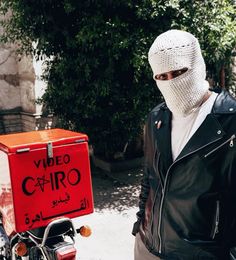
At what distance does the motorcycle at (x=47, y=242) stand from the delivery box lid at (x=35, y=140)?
510 millimetres

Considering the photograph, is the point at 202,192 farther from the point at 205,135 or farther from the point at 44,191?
the point at 44,191

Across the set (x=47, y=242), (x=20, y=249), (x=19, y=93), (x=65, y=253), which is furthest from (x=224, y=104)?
(x=19, y=93)

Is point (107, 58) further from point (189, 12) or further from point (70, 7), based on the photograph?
point (189, 12)

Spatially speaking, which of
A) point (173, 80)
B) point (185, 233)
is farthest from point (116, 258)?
point (173, 80)

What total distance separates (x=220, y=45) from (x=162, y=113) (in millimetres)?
3514

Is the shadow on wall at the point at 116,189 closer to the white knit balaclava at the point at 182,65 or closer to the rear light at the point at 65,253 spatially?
the rear light at the point at 65,253

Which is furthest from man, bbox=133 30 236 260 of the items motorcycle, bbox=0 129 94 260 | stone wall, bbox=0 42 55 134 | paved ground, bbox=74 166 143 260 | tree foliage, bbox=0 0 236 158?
stone wall, bbox=0 42 55 134

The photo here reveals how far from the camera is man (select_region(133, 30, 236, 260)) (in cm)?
150

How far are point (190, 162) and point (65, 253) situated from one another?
3.72 feet

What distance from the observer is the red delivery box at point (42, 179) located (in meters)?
2.34

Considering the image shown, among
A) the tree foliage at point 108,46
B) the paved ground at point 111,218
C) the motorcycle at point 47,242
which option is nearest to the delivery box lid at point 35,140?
the motorcycle at point 47,242

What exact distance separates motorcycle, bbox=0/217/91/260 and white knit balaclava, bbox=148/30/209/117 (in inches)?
46.7

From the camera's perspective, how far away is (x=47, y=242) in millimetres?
2393

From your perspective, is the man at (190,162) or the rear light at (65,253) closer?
the man at (190,162)
